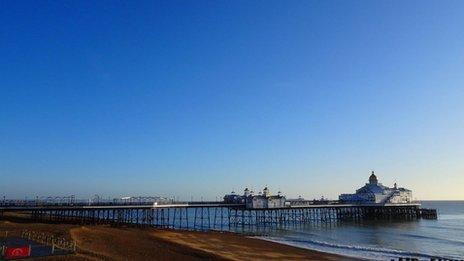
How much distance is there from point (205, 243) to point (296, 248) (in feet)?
32.3

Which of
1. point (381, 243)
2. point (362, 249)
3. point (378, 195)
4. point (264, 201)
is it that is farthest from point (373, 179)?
point (362, 249)

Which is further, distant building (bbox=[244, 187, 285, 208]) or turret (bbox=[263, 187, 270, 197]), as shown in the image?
turret (bbox=[263, 187, 270, 197])

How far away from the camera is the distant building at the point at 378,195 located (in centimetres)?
10856

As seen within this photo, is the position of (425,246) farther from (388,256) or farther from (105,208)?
(105,208)

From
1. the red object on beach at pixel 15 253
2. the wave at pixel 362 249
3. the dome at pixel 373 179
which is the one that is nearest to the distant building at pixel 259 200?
the wave at pixel 362 249

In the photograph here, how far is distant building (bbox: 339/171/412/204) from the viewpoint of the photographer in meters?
109

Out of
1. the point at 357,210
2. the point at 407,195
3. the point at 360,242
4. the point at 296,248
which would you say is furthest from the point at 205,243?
the point at 407,195

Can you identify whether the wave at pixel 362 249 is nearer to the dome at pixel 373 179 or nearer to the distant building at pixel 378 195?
the distant building at pixel 378 195

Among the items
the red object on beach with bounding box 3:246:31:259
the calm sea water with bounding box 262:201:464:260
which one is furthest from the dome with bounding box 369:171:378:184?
the red object on beach with bounding box 3:246:31:259

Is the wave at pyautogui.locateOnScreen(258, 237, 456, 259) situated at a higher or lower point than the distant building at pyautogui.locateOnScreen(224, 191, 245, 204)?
lower

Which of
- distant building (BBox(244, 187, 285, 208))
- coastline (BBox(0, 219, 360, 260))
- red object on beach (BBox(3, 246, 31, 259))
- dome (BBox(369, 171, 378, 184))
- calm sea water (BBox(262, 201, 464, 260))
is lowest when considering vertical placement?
calm sea water (BBox(262, 201, 464, 260))

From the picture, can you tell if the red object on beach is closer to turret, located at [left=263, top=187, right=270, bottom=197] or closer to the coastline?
the coastline

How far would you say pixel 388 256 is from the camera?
4681 centimetres

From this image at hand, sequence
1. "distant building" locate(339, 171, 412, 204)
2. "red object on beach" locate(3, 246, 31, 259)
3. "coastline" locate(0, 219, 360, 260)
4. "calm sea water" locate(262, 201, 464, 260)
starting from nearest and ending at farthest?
"red object on beach" locate(3, 246, 31, 259)
"coastline" locate(0, 219, 360, 260)
"calm sea water" locate(262, 201, 464, 260)
"distant building" locate(339, 171, 412, 204)
